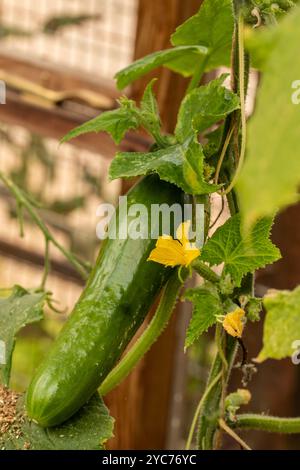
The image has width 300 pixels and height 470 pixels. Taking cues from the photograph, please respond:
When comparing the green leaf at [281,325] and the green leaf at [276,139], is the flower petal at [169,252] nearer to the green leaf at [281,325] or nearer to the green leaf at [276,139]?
the green leaf at [281,325]

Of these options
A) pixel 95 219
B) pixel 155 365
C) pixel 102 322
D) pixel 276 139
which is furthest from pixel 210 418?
pixel 95 219

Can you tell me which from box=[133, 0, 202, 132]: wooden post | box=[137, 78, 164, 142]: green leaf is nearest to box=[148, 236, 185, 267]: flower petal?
box=[137, 78, 164, 142]: green leaf

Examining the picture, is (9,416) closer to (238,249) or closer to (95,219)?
(238,249)

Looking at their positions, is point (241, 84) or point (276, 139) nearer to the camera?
point (276, 139)

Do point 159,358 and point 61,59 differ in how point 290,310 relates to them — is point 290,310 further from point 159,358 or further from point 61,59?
point 61,59

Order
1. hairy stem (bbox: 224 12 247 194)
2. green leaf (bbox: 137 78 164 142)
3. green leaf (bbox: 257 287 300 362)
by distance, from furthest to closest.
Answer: green leaf (bbox: 137 78 164 142), hairy stem (bbox: 224 12 247 194), green leaf (bbox: 257 287 300 362)

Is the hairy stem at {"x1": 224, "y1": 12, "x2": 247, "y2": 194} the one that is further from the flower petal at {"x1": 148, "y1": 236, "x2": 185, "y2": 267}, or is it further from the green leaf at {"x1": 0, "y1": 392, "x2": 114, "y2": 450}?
the green leaf at {"x1": 0, "y1": 392, "x2": 114, "y2": 450}
